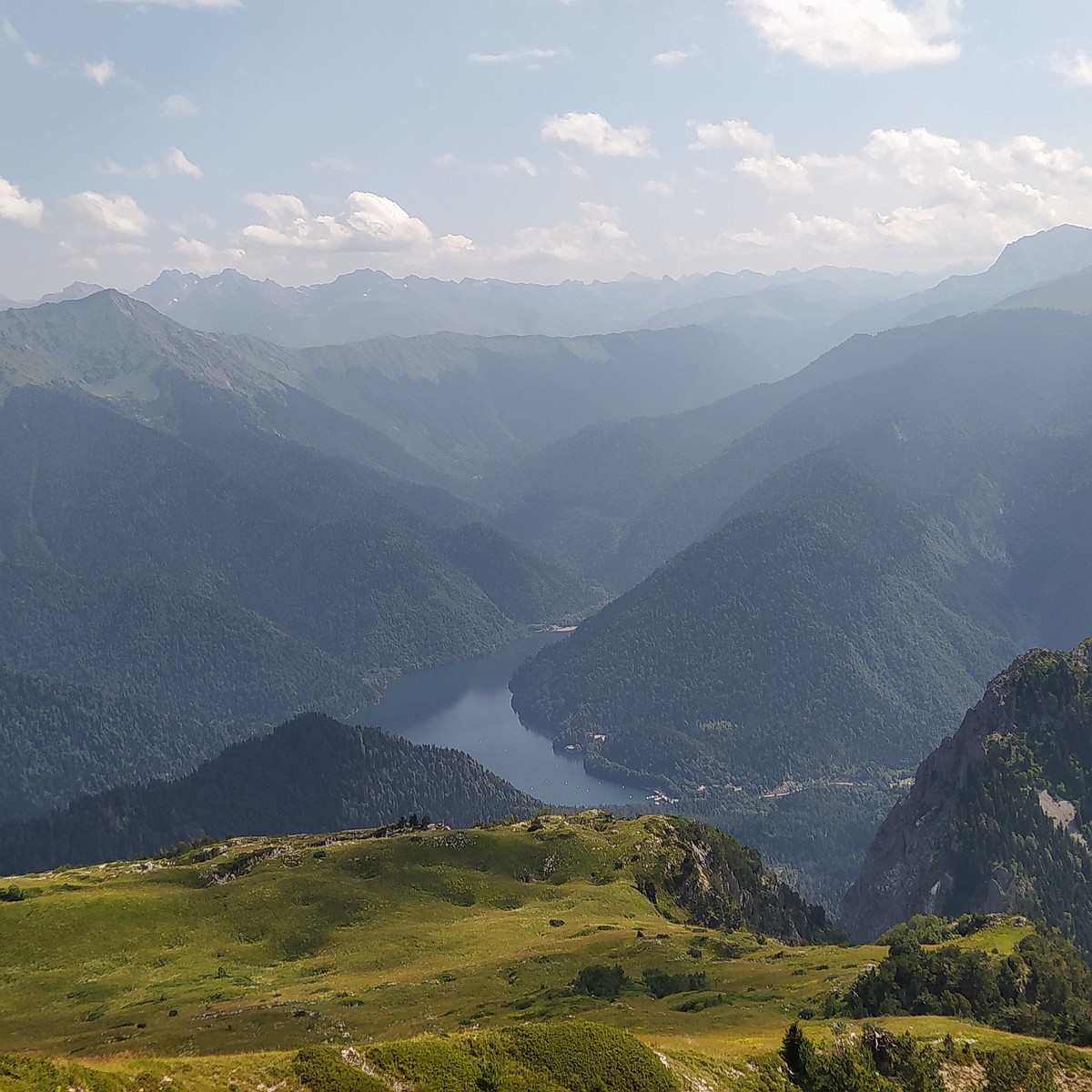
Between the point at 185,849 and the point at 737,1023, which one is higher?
the point at 737,1023

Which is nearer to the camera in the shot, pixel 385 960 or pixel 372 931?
pixel 385 960

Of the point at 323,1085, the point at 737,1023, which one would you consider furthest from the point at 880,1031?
the point at 323,1085

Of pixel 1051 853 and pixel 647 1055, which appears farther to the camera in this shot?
pixel 1051 853

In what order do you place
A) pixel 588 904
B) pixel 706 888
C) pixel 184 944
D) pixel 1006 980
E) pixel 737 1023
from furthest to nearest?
1. pixel 706 888
2. pixel 588 904
3. pixel 184 944
4. pixel 1006 980
5. pixel 737 1023

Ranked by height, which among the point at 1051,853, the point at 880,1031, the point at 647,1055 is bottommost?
the point at 1051,853

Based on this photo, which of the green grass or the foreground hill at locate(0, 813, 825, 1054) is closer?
the green grass

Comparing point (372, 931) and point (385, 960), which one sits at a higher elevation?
point (385, 960)

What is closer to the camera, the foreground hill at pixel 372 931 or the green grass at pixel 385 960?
the green grass at pixel 385 960

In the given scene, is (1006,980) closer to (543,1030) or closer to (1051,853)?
(543,1030)

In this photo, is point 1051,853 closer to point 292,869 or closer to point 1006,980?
point 1006,980

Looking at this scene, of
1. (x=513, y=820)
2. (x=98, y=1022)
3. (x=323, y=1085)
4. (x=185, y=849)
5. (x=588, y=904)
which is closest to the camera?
(x=323, y=1085)
